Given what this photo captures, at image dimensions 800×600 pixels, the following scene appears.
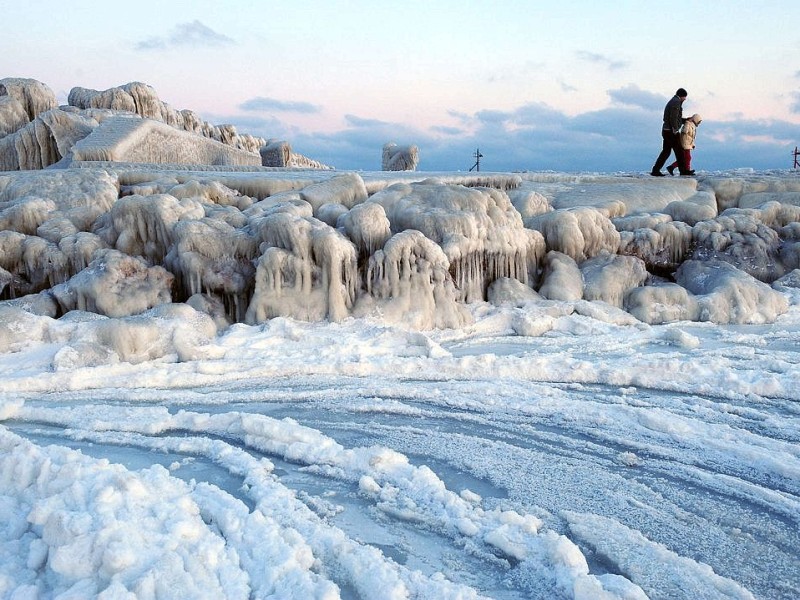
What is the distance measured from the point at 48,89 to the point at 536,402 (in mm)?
16901

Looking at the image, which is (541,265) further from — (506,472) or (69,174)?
(69,174)

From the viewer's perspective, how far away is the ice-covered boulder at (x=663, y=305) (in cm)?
679

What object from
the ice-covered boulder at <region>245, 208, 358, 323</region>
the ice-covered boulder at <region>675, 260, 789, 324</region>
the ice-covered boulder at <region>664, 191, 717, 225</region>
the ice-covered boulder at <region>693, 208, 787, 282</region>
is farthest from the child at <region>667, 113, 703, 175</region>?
the ice-covered boulder at <region>245, 208, 358, 323</region>

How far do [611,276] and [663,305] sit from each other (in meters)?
0.65

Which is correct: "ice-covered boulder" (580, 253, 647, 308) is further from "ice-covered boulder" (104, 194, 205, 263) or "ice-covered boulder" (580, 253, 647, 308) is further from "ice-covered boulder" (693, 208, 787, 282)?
"ice-covered boulder" (104, 194, 205, 263)

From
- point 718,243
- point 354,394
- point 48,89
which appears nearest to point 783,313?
point 718,243

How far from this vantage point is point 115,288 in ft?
19.6

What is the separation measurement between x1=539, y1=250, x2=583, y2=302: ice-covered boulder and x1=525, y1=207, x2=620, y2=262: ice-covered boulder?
0.52 ft

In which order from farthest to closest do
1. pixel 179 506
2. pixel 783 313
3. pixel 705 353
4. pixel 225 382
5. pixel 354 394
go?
pixel 783 313 < pixel 705 353 < pixel 225 382 < pixel 354 394 < pixel 179 506

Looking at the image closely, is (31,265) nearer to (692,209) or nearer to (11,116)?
(692,209)

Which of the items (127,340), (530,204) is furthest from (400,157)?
(127,340)

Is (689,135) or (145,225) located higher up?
(689,135)

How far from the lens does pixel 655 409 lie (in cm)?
402

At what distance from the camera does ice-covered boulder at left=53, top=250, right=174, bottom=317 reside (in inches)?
232
